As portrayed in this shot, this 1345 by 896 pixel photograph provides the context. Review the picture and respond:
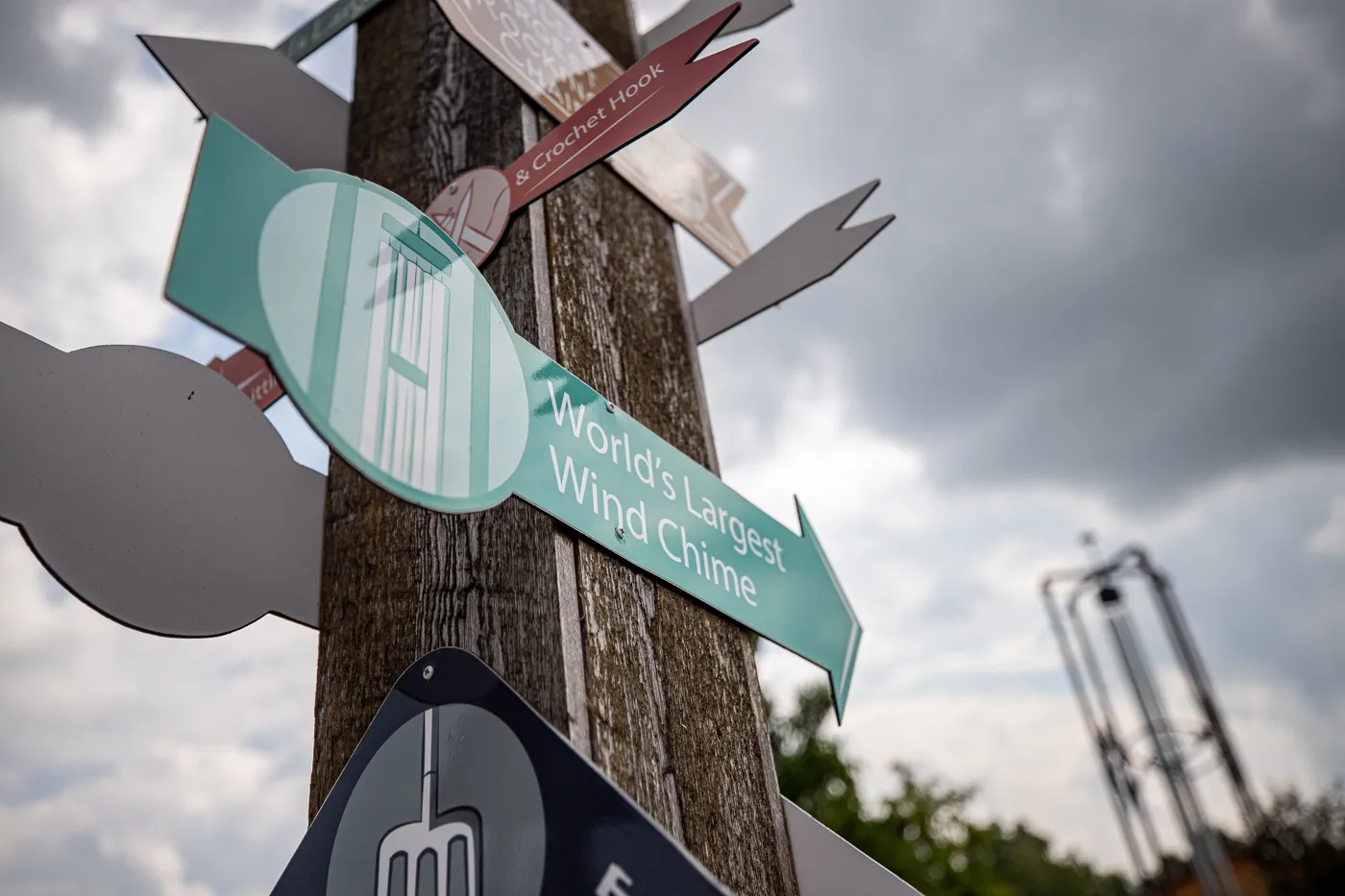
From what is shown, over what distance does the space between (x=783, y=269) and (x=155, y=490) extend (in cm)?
123

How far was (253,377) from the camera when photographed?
5.52ft

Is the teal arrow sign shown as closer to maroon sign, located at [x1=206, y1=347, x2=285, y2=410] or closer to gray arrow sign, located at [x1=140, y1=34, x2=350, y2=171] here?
maroon sign, located at [x1=206, y1=347, x2=285, y2=410]

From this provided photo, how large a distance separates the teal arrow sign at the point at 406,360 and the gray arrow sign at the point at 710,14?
1231 mm

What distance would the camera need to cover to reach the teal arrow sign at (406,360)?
74cm

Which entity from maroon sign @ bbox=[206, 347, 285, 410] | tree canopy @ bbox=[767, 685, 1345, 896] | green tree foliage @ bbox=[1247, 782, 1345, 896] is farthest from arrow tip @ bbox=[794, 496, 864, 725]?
green tree foliage @ bbox=[1247, 782, 1345, 896]

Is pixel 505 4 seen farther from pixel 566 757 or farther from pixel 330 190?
pixel 566 757

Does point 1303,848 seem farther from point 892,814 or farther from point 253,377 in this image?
point 253,377

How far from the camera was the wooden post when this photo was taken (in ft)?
3.62

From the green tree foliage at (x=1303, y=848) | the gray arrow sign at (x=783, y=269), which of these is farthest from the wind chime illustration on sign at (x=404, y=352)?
the green tree foliage at (x=1303, y=848)

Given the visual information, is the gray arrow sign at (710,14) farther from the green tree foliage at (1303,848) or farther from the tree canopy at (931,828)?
the green tree foliage at (1303,848)

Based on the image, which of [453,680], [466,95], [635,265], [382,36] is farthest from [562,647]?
[382,36]

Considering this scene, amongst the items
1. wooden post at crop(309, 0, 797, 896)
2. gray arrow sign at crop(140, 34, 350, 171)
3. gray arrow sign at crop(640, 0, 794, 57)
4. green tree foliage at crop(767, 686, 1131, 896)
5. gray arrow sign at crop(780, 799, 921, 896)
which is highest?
green tree foliage at crop(767, 686, 1131, 896)

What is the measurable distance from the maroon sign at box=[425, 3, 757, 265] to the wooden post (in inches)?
2.5

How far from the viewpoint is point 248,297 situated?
73cm
